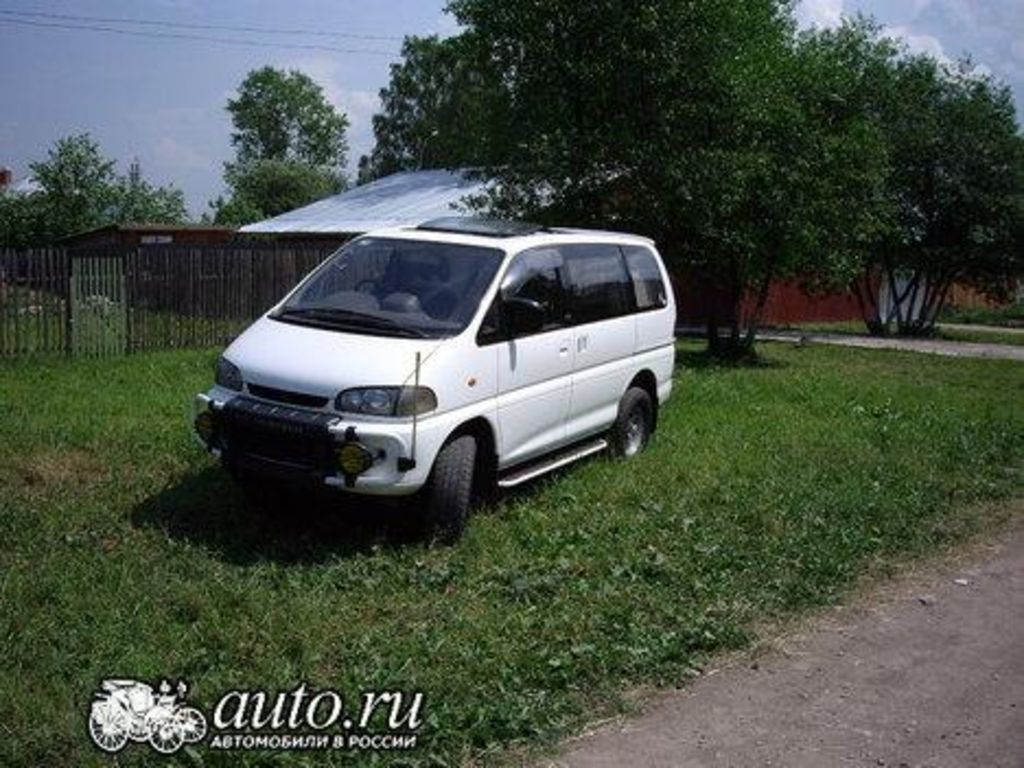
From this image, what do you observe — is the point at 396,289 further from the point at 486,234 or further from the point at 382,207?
the point at 382,207

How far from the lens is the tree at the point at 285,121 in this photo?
7788 cm

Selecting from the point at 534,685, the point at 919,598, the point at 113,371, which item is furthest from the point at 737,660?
the point at 113,371

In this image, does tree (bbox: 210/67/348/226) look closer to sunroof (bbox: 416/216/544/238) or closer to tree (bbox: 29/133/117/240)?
tree (bbox: 29/133/117/240)

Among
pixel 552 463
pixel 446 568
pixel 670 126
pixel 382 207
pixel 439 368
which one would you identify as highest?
pixel 670 126

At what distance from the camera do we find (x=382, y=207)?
30.0 metres

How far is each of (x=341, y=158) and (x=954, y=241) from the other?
58.6 m

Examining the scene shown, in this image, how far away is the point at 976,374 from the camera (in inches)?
668

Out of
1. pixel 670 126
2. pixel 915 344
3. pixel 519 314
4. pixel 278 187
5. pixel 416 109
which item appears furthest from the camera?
pixel 278 187

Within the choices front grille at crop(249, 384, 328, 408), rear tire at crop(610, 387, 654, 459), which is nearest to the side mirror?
front grille at crop(249, 384, 328, 408)

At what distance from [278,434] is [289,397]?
0.23 metres

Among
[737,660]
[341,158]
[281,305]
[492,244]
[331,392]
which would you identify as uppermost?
[341,158]

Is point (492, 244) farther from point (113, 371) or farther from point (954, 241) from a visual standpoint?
point (954, 241)

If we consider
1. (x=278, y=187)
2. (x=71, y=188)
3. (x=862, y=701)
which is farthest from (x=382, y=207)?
(x=278, y=187)

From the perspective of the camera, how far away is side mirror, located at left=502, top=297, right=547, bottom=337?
6758 mm
